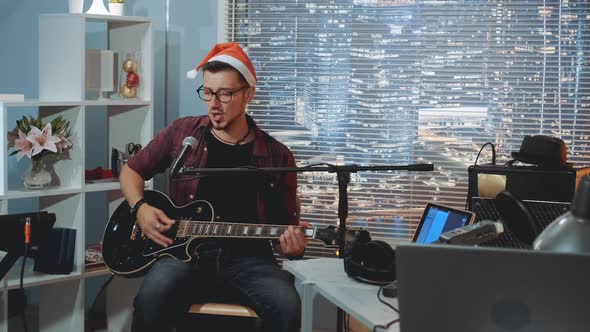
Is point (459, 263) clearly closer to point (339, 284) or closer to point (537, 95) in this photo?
point (339, 284)

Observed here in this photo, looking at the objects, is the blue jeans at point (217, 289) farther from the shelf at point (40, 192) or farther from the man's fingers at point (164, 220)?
the shelf at point (40, 192)

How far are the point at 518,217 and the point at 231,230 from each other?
160cm

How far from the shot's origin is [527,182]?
2.99m

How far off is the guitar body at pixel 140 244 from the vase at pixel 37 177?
0.54 metres

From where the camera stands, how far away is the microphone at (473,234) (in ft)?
6.10

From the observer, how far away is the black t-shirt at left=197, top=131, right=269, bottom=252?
129 inches

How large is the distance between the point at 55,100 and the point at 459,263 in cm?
273

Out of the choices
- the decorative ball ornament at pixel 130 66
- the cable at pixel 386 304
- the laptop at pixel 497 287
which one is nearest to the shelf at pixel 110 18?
the decorative ball ornament at pixel 130 66

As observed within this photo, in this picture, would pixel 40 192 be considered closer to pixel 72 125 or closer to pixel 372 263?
pixel 72 125

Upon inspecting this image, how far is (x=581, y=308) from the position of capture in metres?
1.37

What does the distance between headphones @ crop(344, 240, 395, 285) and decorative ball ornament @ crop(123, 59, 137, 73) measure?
184 centimetres

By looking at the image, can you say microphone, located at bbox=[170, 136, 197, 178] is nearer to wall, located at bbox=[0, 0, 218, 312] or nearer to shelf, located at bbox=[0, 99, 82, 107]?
shelf, located at bbox=[0, 99, 82, 107]

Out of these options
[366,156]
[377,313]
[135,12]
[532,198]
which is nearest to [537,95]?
[366,156]

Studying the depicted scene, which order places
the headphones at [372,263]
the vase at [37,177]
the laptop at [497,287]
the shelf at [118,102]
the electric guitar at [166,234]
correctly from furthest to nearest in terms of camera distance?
the shelf at [118,102] → the vase at [37,177] → the electric guitar at [166,234] → the headphones at [372,263] → the laptop at [497,287]
